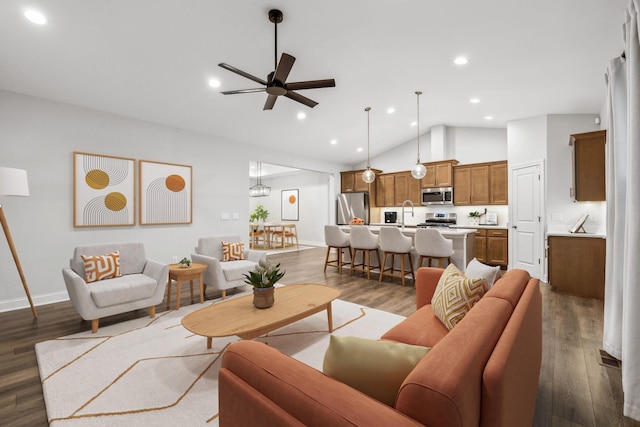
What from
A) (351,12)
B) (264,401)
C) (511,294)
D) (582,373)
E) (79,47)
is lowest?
(582,373)

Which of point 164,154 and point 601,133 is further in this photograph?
point 164,154

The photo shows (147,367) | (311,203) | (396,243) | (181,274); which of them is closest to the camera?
(147,367)

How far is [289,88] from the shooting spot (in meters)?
2.88

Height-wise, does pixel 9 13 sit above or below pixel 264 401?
above

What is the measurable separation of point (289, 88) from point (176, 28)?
128cm

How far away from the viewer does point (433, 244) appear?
4.17 meters

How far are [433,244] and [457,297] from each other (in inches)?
99.4

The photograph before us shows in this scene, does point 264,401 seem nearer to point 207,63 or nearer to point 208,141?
point 207,63

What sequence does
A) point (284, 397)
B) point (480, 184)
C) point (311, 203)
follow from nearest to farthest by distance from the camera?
point (284, 397) < point (480, 184) < point (311, 203)

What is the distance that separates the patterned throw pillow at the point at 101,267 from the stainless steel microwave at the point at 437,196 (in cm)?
632

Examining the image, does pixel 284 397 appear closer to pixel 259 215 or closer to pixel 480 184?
pixel 480 184

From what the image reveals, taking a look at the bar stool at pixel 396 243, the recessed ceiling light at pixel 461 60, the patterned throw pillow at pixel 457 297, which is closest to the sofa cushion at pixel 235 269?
the bar stool at pixel 396 243

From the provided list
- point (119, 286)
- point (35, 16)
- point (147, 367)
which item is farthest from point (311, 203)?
point (147, 367)

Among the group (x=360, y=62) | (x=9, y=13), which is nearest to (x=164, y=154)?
(x=9, y=13)
